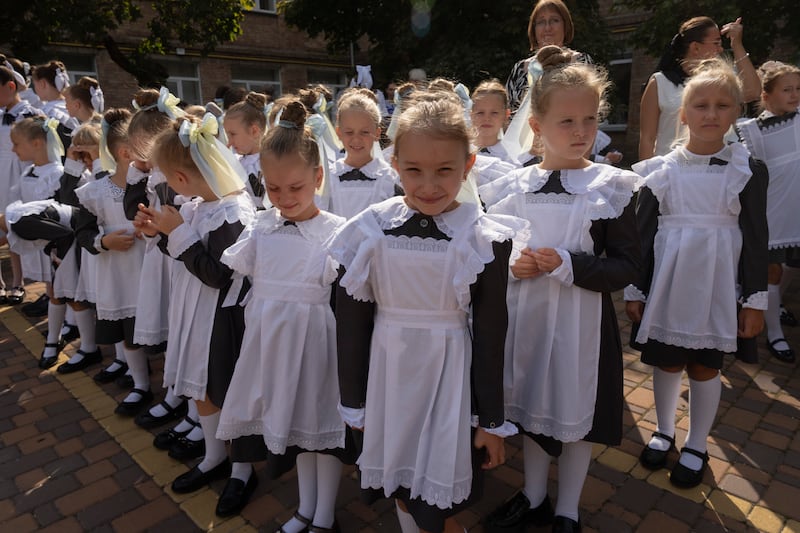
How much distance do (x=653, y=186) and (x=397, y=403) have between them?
169 centimetres

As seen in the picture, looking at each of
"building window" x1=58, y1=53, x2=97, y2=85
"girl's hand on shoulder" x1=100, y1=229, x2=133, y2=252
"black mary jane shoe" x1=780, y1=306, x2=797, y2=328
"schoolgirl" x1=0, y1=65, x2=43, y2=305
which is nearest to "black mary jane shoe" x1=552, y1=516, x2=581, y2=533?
"girl's hand on shoulder" x1=100, y1=229, x2=133, y2=252

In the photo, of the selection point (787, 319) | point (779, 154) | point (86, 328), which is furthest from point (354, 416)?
point (787, 319)

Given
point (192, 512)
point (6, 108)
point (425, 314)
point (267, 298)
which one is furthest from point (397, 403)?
point (6, 108)

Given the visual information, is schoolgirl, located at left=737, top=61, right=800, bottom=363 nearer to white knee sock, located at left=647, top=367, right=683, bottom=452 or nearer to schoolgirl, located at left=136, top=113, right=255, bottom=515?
white knee sock, located at left=647, top=367, right=683, bottom=452

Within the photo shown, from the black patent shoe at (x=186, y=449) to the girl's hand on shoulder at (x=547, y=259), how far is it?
2.28 meters

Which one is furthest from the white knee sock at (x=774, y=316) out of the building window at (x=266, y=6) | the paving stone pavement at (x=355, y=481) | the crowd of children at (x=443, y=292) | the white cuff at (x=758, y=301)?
the building window at (x=266, y=6)

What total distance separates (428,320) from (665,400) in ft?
5.89

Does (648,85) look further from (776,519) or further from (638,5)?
(638,5)

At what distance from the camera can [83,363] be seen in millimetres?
4359

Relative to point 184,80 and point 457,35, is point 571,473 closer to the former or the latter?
point 457,35

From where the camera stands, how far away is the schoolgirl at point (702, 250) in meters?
2.53

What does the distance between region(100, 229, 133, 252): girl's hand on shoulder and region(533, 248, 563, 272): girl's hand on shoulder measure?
2585 millimetres

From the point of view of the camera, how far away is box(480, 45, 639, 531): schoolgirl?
6.89ft

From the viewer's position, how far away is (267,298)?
228 cm
